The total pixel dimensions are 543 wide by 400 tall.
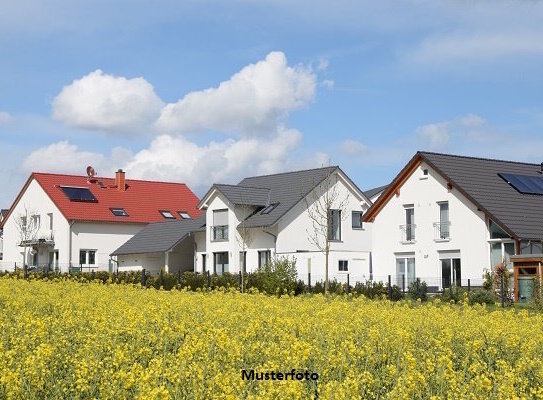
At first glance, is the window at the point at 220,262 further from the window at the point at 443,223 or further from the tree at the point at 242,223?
the window at the point at 443,223

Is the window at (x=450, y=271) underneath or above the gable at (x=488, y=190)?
underneath

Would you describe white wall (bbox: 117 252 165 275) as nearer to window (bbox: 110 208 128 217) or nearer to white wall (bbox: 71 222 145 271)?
white wall (bbox: 71 222 145 271)

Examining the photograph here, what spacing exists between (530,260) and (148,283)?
1855cm

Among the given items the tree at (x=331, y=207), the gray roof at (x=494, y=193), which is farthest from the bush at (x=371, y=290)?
the tree at (x=331, y=207)

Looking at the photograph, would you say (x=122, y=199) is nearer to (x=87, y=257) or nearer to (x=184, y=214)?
(x=184, y=214)

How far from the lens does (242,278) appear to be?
3656 cm

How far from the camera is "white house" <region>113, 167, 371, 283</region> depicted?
46.8 m

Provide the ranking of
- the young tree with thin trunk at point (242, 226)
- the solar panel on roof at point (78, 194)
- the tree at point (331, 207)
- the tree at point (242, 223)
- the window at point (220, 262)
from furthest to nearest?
the solar panel on roof at point (78, 194), the window at point (220, 262), the tree at point (331, 207), the tree at point (242, 223), the young tree with thin trunk at point (242, 226)

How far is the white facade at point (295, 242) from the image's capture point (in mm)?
45719

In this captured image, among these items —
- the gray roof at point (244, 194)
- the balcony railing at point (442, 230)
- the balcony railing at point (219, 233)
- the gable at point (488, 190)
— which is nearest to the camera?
the gable at point (488, 190)

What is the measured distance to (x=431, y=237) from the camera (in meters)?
39.9

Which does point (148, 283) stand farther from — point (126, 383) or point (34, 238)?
point (126, 383)

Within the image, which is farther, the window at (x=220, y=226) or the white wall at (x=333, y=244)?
the window at (x=220, y=226)

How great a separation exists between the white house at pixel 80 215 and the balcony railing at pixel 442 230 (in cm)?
2650
